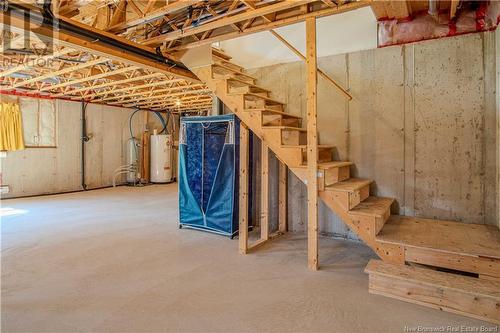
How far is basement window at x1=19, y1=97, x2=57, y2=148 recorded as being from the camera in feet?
23.2

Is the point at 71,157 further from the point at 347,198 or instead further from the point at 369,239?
the point at 369,239

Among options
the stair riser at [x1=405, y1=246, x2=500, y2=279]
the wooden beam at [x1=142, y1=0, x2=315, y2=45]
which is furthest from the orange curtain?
the stair riser at [x1=405, y1=246, x2=500, y2=279]

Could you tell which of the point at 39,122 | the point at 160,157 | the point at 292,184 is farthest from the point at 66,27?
the point at 160,157

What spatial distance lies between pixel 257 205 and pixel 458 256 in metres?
2.65

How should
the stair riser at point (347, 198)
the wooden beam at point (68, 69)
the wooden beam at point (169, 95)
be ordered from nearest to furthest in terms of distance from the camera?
the stair riser at point (347, 198) → the wooden beam at point (68, 69) → the wooden beam at point (169, 95)

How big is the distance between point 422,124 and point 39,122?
27.7 ft

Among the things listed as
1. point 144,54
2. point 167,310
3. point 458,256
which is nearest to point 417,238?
point 458,256

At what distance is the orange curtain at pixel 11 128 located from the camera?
6.60 metres

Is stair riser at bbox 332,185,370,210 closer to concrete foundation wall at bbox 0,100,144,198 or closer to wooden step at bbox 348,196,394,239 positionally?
wooden step at bbox 348,196,394,239

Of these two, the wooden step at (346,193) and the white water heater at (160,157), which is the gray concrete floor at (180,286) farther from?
the white water heater at (160,157)

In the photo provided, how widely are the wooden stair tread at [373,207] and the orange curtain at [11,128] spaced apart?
306 inches

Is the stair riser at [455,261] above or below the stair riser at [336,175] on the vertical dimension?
below

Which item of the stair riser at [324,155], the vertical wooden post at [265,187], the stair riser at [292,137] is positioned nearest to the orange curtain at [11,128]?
the vertical wooden post at [265,187]

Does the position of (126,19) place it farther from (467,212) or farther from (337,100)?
(467,212)
